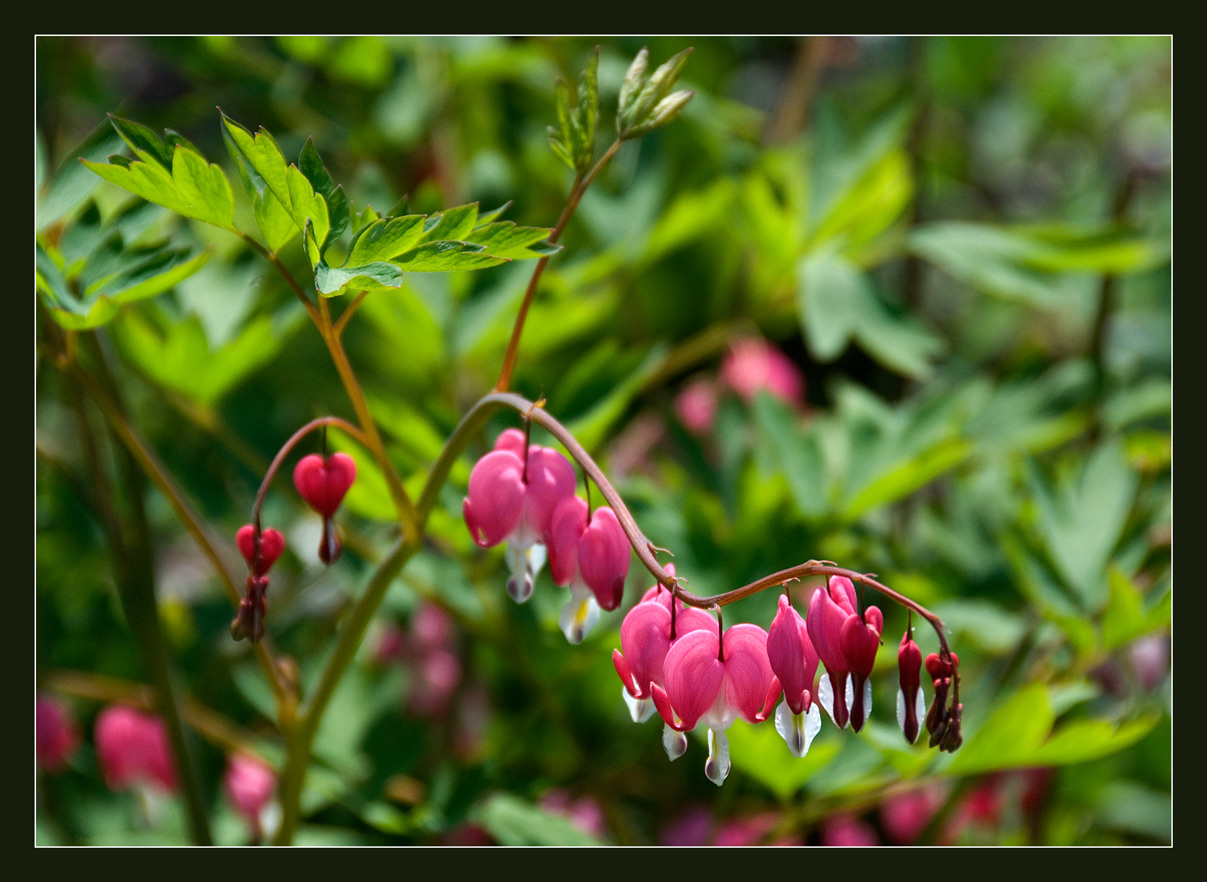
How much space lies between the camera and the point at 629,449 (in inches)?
70.5

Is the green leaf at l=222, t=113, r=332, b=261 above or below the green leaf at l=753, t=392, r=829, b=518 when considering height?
above

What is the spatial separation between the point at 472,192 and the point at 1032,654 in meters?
0.90

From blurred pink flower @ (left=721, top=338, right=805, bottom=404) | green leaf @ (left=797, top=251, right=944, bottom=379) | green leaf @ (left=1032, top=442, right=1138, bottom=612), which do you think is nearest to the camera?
green leaf @ (left=1032, top=442, right=1138, bottom=612)

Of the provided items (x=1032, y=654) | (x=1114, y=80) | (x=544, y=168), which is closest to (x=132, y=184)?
(x=544, y=168)

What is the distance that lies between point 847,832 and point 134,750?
0.83m

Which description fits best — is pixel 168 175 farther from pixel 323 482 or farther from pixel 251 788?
pixel 251 788

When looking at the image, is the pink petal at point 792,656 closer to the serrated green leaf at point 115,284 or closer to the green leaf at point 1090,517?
the serrated green leaf at point 115,284

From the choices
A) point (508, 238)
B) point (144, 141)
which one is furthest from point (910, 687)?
point (144, 141)

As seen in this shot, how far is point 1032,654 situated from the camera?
125 cm

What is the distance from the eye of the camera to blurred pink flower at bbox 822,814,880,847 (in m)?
1.22

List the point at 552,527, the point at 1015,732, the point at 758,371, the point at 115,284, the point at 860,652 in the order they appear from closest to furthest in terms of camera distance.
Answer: the point at 860,652
the point at 552,527
the point at 115,284
the point at 1015,732
the point at 758,371

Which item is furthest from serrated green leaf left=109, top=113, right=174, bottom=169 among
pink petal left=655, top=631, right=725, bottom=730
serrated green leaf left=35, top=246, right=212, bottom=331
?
pink petal left=655, top=631, right=725, bottom=730

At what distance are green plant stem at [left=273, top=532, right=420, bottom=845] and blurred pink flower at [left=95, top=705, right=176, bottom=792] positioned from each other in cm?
35

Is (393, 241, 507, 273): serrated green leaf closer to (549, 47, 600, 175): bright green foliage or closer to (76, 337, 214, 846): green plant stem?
(549, 47, 600, 175): bright green foliage
